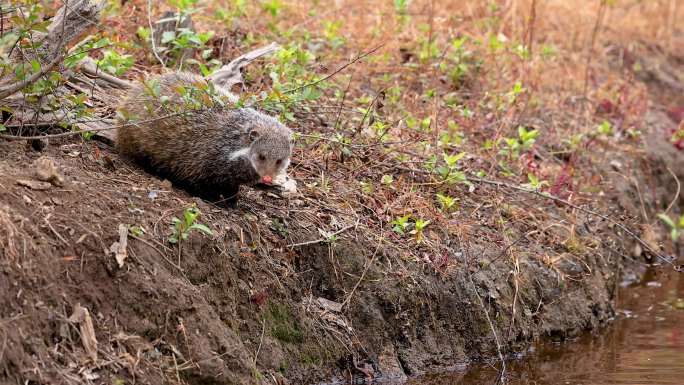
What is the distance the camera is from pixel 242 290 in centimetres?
538

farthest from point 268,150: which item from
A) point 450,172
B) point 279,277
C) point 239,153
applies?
point 450,172

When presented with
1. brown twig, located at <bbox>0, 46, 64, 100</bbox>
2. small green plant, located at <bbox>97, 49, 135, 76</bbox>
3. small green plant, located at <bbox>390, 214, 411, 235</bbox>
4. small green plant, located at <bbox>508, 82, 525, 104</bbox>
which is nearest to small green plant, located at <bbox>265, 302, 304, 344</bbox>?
small green plant, located at <bbox>390, 214, 411, 235</bbox>

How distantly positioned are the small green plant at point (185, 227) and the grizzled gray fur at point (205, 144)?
2.05 feet

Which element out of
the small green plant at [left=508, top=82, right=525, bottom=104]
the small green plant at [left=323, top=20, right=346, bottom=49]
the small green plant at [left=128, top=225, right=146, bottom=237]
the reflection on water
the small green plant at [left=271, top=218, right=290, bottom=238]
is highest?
the small green plant at [left=128, top=225, right=146, bottom=237]

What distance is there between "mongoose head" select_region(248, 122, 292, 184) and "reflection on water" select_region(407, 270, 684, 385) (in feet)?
5.13

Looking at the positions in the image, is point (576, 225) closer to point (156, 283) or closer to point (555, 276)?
point (555, 276)

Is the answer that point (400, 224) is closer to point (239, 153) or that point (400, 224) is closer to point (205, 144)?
point (239, 153)

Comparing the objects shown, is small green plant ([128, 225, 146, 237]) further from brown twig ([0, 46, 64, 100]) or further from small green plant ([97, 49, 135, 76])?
small green plant ([97, 49, 135, 76])

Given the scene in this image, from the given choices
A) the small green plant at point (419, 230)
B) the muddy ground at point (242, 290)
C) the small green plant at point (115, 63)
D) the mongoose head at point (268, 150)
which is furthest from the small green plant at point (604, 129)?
the small green plant at point (115, 63)

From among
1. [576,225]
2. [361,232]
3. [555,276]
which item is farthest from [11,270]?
[576,225]

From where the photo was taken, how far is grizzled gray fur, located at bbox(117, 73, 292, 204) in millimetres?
5754

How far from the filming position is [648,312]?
26.0 feet

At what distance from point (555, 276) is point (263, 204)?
242 centimetres

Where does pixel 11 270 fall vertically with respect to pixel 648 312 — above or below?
above
